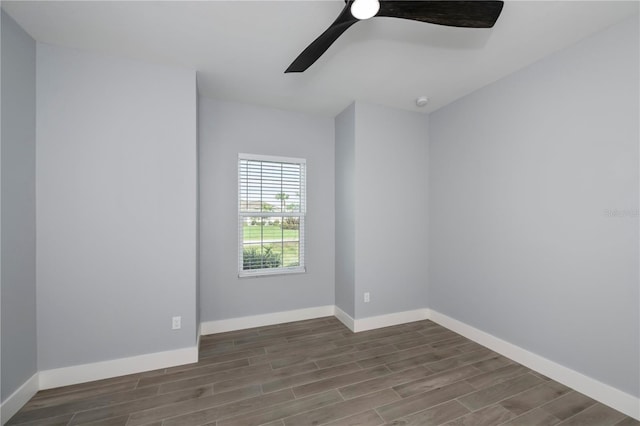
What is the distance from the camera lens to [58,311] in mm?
2107

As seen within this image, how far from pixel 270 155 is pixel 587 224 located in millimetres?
3013

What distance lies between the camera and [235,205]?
3.18 metres

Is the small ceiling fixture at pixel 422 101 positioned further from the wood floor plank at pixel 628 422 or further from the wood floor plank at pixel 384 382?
the wood floor plank at pixel 628 422

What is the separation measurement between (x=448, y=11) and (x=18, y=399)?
3.60m

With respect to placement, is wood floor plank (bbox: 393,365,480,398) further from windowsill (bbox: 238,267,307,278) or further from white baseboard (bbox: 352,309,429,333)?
windowsill (bbox: 238,267,307,278)

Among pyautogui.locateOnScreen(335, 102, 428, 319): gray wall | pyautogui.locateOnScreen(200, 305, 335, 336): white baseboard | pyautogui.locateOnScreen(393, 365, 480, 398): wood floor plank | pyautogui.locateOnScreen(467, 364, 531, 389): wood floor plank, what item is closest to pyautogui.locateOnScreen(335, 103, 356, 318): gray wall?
pyautogui.locateOnScreen(335, 102, 428, 319): gray wall

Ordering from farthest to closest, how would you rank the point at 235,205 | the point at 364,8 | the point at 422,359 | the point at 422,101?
the point at 235,205 → the point at 422,101 → the point at 422,359 → the point at 364,8

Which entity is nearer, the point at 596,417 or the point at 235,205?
the point at 596,417

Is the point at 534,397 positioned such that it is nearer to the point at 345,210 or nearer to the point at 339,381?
the point at 339,381

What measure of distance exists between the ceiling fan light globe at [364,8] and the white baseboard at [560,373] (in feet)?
9.43

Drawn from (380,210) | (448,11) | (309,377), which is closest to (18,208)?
(309,377)

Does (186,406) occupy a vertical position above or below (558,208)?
below

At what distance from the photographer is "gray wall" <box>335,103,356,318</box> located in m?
3.16

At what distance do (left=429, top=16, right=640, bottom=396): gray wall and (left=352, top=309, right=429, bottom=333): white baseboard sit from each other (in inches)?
20.4
